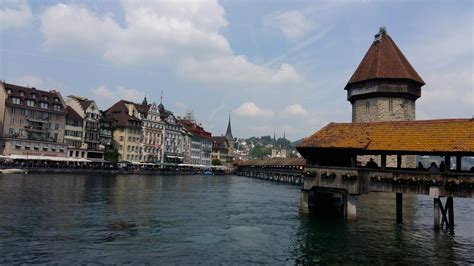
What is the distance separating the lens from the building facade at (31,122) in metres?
71.8

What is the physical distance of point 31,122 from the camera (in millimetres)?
75562

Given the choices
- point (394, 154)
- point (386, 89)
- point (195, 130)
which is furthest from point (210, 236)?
point (195, 130)

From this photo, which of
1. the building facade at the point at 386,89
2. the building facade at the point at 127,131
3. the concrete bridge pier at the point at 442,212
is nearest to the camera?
the concrete bridge pier at the point at 442,212

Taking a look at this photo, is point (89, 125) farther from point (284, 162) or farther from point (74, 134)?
point (284, 162)

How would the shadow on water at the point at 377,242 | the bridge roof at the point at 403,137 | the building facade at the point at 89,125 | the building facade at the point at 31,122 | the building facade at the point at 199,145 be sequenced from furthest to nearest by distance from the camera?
the building facade at the point at 199,145
the building facade at the point at 89,125
the building facade at the point at 31,122
the bridge roof at the point at 403,137
the shadow on water at the point at 377,242

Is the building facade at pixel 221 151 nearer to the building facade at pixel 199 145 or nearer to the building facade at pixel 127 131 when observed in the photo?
the building facade at pixel 199 145

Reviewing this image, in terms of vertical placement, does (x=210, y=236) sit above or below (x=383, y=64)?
below

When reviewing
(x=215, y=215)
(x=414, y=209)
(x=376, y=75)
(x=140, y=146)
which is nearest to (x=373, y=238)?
(x=215, y=215)

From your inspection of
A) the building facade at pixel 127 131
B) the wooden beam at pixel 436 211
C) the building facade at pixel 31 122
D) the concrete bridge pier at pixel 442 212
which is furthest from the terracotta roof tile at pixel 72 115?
the wooden beam at pixel 436 211

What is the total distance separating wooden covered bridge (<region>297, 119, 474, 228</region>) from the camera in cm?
2055

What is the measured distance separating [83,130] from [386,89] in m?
58.7

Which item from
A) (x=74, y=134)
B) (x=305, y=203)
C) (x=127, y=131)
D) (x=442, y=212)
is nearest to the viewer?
(x=442, y=212)

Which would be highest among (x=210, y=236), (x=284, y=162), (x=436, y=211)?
(x=284, y=162)

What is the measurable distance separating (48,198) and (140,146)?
6790cm
